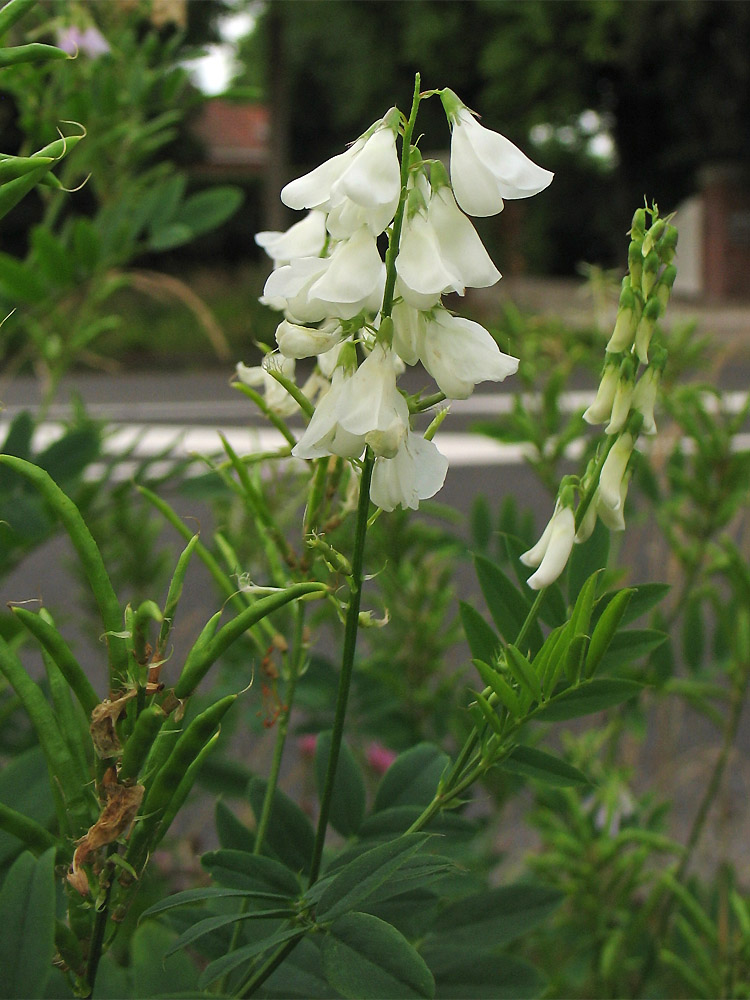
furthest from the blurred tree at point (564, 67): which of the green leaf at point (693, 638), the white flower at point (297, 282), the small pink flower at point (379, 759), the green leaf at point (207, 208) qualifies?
the white flower at point (297, 282)

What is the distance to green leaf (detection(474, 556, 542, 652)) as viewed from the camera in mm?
484

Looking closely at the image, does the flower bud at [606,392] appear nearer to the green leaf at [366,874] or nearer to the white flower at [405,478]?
the white flower at [405,478]

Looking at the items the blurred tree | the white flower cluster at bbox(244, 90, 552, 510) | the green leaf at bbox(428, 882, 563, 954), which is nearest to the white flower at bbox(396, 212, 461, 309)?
the white flower cluster at bbox(244, 90, 552, 510)

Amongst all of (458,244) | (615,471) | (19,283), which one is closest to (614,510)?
(615,471)

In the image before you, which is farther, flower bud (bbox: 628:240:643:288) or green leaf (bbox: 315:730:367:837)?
green leaf (bbox: 315:730:367:837)

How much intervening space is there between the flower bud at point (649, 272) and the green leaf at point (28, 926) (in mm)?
295

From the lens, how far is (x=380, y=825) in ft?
1.70

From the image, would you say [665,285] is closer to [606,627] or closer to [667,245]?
[667,245]

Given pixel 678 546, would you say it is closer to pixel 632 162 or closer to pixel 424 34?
pixel 424 34

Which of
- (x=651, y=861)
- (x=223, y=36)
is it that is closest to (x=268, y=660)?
(x=651, y=861)

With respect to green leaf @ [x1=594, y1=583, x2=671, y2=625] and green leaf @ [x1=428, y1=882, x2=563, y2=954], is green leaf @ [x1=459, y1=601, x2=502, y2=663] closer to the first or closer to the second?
green leaf @ [x1=594, y1=583, x2=671, y2=625]

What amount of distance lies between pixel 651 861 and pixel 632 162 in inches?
560

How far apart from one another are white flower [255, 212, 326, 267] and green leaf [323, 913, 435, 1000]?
27 cm

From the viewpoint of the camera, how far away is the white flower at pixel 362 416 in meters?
0.37
